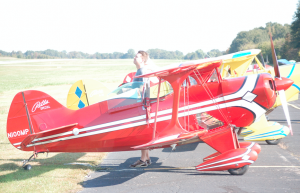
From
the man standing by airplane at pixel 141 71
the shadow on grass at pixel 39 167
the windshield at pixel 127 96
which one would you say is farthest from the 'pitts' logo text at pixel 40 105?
the man standing by airplane at pixel 141 71

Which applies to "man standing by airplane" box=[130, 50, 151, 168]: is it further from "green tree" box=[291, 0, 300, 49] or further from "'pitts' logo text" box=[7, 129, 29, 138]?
"green tree" box=[291, 0, 300, 49]

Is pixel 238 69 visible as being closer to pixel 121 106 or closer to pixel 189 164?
pixel 189 164

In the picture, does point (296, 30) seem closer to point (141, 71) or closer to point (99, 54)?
point (141, 71)

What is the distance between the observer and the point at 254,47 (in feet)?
250

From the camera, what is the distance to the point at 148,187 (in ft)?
15.4

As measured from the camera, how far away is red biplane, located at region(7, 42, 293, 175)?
4676 millimetres

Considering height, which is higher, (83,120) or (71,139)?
(83,120)

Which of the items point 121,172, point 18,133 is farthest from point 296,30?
point 18,133

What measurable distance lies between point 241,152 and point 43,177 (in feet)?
12.9

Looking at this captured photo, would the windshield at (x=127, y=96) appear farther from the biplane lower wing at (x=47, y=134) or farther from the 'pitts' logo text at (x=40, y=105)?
the 'pitts' logo text at (x=40, y=105)

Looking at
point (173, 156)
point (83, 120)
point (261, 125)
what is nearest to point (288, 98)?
point (261, 125)

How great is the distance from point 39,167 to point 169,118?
11.0 feet

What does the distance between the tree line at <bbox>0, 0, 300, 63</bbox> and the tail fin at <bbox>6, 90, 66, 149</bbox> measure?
17.1m

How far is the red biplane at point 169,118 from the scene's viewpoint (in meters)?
4.68
